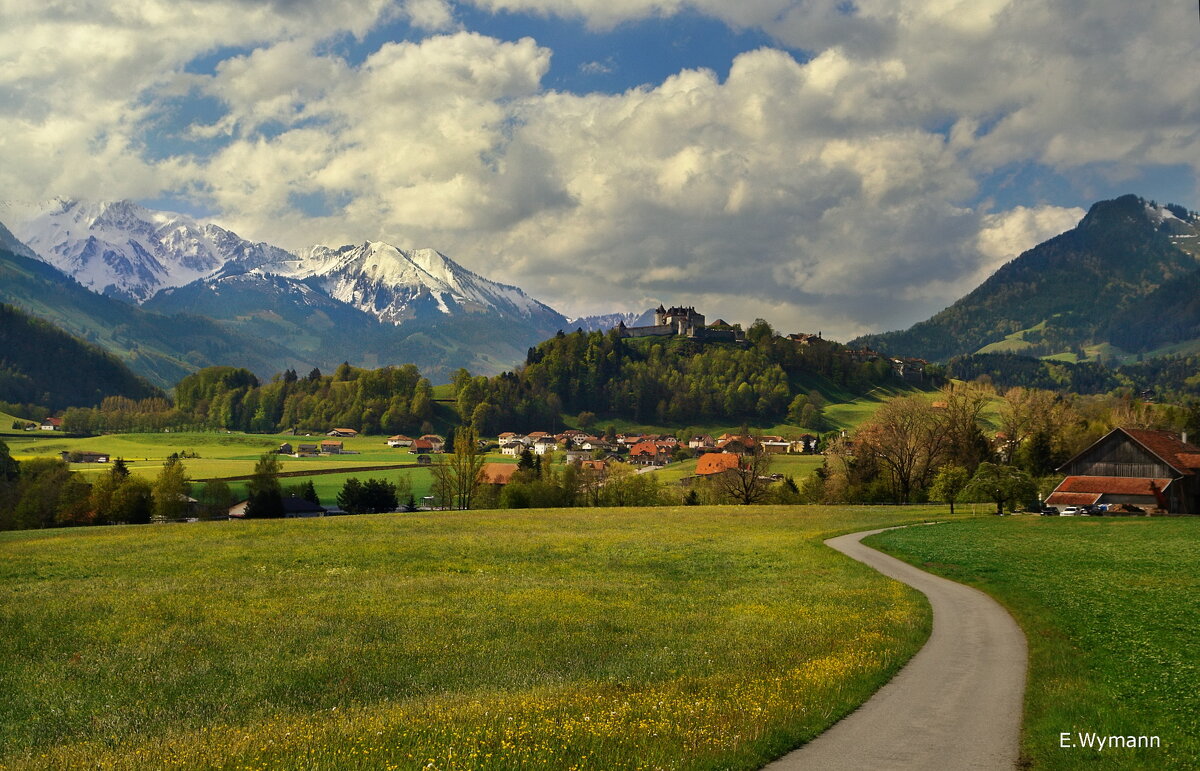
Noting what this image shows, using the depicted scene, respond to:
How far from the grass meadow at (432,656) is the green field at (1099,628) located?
3.77 metres

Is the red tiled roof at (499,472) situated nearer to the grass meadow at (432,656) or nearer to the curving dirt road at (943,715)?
the grass meadow at (432,656)

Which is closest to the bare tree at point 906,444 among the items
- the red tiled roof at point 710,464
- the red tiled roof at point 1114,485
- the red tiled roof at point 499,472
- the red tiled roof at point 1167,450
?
the red tiled roof at point 1114,485

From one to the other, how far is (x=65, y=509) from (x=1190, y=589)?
116862mm

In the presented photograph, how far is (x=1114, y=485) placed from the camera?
3410 inches

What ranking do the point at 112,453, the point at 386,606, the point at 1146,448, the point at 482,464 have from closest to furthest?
the point at 386,606 → the point at 1146,448 → the point at 482,464 → the point at 112,453

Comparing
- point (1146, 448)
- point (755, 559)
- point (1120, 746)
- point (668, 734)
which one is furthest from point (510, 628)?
point (1146, 448)

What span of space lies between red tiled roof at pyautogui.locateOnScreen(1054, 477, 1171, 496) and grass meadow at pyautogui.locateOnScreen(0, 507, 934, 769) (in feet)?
183

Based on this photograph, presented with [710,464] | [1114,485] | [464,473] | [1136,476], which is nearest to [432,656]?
[1114,485]

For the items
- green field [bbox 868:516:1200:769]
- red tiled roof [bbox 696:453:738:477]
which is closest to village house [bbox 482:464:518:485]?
red tiled roof [bbox 696:453:738:477]

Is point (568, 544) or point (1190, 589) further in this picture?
point (568, 544)

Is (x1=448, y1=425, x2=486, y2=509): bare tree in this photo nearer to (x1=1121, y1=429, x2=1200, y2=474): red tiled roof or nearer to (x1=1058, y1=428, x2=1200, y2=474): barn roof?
(x1=1058, y1=428, x2=1200, y2=474): barn roof

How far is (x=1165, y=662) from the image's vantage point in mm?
19391

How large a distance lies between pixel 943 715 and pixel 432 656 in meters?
13.4

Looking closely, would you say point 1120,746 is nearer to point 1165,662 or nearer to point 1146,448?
point 1165,662
